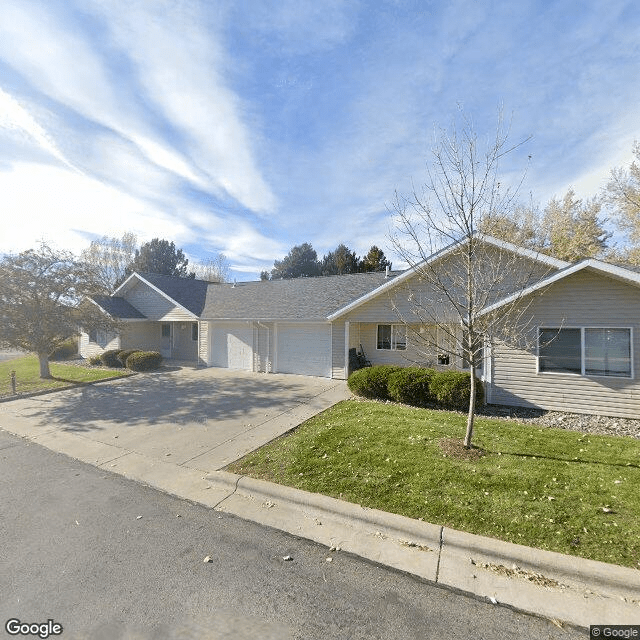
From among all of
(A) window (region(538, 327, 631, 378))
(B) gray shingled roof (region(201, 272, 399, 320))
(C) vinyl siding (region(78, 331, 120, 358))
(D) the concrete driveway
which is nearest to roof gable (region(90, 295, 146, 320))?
(C) vinyl siding (region(78, 331, 120, 358))

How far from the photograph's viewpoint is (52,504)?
488 cm

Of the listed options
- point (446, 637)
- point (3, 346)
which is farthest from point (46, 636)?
point (3, 346)

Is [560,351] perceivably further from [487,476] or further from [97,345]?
[97,345]

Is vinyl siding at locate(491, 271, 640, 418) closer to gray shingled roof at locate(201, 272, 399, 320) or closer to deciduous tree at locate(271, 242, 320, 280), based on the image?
gray shingled roof at locate(201, 272, 399, 320)

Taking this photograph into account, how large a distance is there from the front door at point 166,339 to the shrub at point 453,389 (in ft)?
59.0

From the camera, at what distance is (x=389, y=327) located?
15047 mm

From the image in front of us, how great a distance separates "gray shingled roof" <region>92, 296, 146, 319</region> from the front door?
150cm

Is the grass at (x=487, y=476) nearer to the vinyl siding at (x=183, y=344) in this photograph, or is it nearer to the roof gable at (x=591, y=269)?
the roof gable at (x=591, y=269)

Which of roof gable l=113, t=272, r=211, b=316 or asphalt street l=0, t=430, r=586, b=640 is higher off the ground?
roof gable l=113, t=272, r=211, b=316

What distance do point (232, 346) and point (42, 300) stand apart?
8.38 meters

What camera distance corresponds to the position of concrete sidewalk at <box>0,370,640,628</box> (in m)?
3.09

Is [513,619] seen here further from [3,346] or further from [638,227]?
[638,227]

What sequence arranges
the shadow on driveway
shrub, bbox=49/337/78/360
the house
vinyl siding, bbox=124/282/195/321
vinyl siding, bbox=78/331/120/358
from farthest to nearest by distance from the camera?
shrub, bbox=49/337/78/360, vinyl siding, bbox=78/331/120/358, vinyl siding, bbox=124/282/195/321, the shadow on driveway, the house

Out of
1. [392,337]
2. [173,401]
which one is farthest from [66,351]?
[392,337]
